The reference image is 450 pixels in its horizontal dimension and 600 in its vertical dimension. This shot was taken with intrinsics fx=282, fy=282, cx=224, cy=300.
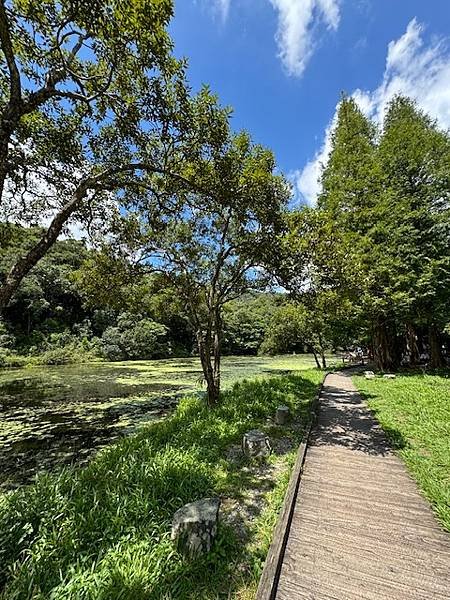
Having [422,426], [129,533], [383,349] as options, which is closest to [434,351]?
[383,349]

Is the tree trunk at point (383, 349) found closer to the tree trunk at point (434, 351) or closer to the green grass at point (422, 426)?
the tree trunk at point (434, 351)

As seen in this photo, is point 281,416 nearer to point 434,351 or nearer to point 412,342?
point 434,351

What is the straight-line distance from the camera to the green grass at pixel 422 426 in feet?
12.5

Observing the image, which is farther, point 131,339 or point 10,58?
point 131,339

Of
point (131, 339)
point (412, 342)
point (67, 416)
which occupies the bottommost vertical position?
point (67, 416)

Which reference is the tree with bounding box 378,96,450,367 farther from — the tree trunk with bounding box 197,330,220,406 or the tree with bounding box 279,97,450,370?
the tree trunk with bounding box 197,330,220,406

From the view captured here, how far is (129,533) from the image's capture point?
2.90m

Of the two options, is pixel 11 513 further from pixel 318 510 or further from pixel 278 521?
pixel 318 510

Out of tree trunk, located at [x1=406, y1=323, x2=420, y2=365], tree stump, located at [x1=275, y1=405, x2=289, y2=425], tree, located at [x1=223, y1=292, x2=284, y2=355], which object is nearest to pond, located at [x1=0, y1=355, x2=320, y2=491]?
tree stump, located at [x1=275, y1=405, x2=289, y2=425]

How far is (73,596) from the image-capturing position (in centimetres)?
215

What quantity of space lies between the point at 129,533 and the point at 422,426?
245 inches

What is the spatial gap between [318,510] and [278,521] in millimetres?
657

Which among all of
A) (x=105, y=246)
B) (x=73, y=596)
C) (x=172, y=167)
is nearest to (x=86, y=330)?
(x=105, y=246)

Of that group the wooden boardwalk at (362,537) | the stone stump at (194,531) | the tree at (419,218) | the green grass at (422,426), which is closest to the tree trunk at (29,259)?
the stone stump at (194,531)
